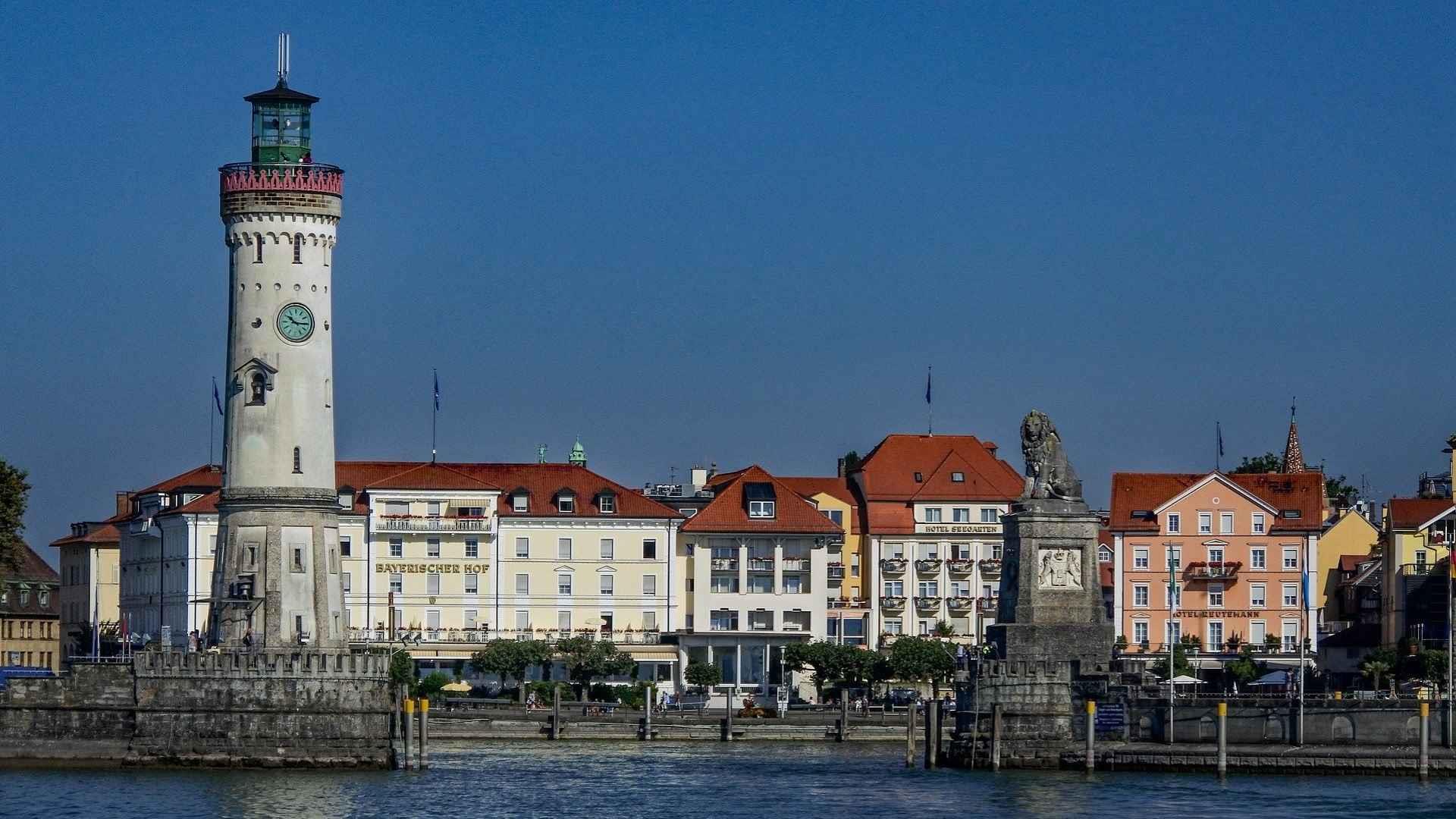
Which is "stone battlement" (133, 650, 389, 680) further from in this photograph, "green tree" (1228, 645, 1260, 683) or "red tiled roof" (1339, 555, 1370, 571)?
"red tiled roof" (1339, 555, 1370, 571)

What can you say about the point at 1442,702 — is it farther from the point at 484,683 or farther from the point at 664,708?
the point at 484,683

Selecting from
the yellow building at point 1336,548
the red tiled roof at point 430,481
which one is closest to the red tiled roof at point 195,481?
the red tiled roof at point 430,481

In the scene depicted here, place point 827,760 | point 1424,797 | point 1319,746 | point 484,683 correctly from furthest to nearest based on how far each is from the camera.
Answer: point 484,683 < point 827,760 < point 1319,746 < point 1424,797

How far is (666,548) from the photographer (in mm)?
155125

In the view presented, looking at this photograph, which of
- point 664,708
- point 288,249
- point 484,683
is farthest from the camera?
point 484,683

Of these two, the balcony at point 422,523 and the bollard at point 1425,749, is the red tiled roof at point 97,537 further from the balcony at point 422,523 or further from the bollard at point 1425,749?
the bollard at point 1425,749

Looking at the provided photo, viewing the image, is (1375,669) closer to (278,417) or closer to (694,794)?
(694,794)

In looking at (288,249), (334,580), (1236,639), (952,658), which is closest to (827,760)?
(334,580)

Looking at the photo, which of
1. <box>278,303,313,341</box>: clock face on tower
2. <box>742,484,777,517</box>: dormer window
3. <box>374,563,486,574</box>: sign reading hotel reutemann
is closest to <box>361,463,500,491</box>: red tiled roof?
<box>374,563,486,574</box>: sign reading hotel reutemann

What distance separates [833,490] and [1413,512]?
33.3 metres

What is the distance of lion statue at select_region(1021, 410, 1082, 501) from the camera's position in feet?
338

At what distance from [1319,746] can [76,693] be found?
38440 mm

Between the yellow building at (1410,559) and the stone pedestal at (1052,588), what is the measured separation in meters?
38.8

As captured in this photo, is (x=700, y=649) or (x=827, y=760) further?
(x=700, y=649)
